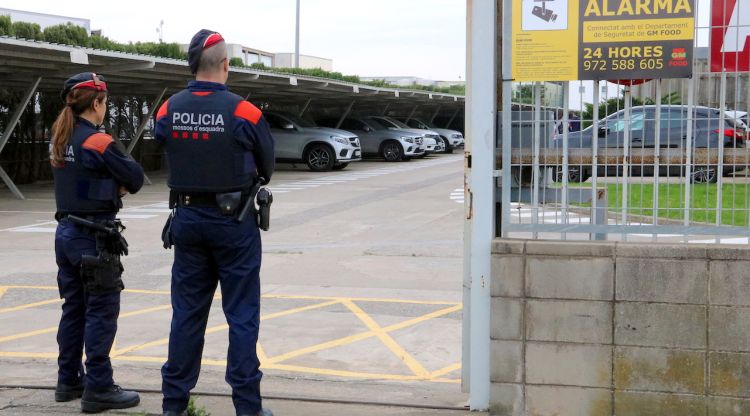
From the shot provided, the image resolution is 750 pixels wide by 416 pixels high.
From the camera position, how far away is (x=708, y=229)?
454cm

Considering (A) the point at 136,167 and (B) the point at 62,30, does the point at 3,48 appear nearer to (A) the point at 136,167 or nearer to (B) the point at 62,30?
(B) the point at 62,30

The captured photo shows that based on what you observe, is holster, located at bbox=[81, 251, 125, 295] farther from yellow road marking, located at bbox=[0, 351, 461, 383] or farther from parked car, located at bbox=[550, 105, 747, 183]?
parked car, located at bbox=[550, 105, 747, 183]

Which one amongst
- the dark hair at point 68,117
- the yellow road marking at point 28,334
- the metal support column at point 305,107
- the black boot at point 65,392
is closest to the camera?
the dark hair at point 68,117

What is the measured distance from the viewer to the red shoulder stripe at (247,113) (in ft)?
14.4

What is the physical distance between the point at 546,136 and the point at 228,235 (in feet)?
5.45

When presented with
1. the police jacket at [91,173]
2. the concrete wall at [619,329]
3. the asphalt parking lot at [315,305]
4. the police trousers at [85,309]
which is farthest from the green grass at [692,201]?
the police trousers at [85,309]

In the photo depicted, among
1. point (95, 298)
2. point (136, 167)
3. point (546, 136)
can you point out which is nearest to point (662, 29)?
point (546, 136)

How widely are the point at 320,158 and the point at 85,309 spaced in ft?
72.8

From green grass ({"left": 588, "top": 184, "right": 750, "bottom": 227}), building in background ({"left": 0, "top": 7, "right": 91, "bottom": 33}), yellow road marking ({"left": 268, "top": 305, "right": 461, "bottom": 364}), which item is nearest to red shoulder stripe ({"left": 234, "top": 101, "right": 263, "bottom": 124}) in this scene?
green grass ({"left": 588, "top": 184, "right": 750, "bottom": 227})

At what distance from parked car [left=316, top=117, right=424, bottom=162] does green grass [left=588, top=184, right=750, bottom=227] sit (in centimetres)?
2741

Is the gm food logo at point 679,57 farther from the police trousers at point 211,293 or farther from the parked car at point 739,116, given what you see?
the police trousers at point 211,293

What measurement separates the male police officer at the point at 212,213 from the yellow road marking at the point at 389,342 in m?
1.68

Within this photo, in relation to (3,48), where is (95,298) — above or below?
below

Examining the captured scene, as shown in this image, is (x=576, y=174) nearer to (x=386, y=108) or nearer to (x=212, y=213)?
(x=212, y=213)
